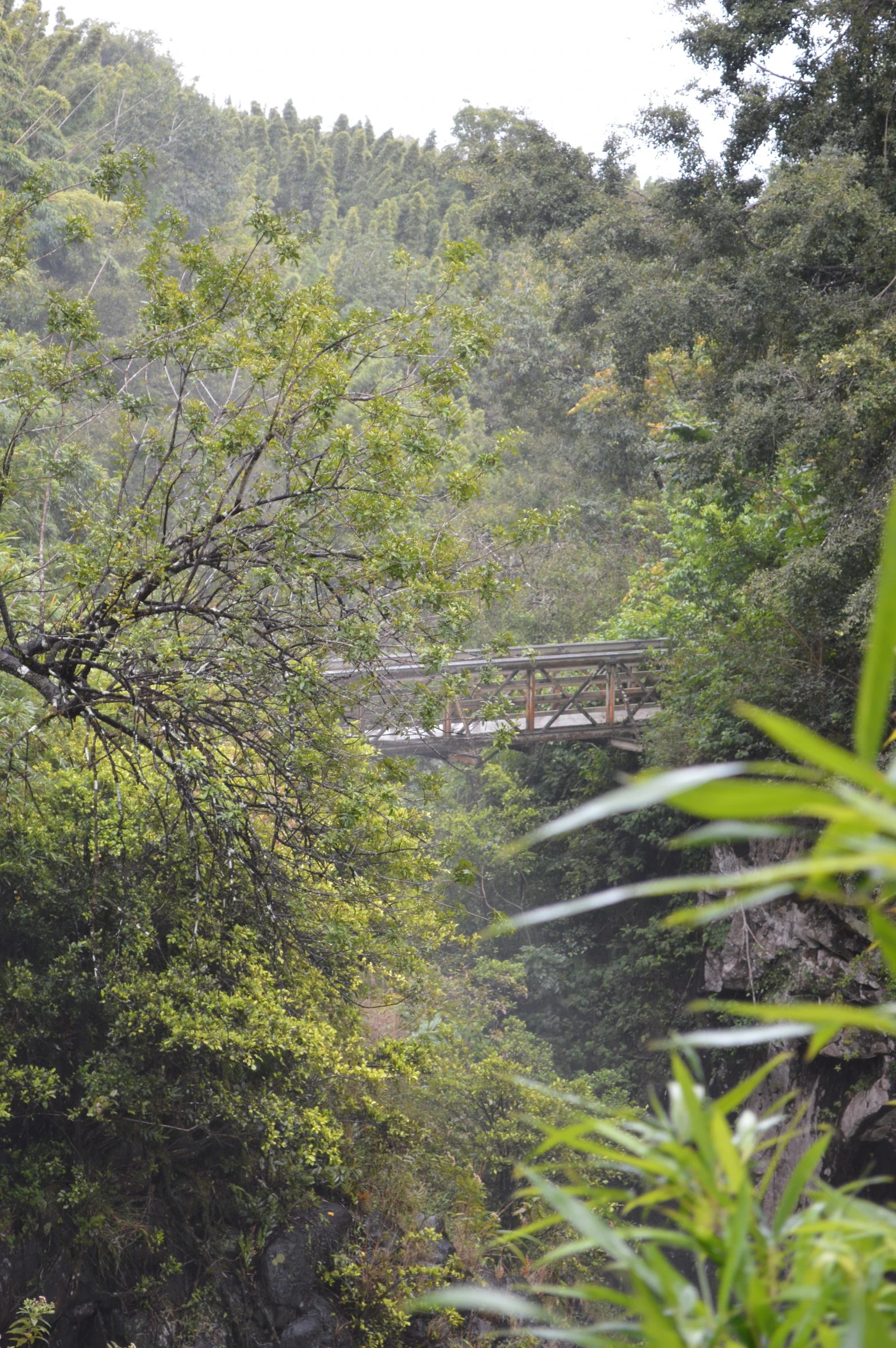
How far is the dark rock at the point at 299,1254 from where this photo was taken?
5887 mm

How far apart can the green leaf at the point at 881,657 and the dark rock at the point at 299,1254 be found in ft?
21.1

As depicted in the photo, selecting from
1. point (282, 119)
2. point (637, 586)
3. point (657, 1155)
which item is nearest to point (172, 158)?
point (282, 119)

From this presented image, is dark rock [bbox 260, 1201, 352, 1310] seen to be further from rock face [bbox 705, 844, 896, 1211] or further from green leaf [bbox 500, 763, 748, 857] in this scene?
green leaf [bbox 500, 763, 748, 857]

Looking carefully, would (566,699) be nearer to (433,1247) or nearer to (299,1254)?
(433,1247)

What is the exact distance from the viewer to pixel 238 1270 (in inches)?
228

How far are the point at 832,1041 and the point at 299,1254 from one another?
4018mm

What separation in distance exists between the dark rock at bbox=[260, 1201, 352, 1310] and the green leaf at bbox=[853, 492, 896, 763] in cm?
644

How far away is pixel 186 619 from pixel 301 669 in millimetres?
2136

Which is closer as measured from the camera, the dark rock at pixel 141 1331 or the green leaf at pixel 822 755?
the green leaf at pixel 822 755

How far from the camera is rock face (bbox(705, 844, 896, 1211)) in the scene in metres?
6.93

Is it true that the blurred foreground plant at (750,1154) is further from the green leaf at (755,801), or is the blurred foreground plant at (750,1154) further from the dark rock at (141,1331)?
the dark rock at (141,1331)

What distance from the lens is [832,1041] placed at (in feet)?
23.4

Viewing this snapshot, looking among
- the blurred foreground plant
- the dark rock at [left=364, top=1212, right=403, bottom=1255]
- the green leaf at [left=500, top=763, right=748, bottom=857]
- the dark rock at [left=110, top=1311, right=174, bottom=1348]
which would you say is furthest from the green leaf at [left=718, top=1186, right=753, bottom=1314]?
the dark rock at [left=364, top=1212, right=403, bottom=1255]

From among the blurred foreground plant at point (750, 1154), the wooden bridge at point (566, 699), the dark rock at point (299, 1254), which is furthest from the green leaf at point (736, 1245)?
the wooden bridge at point (566, 699)
